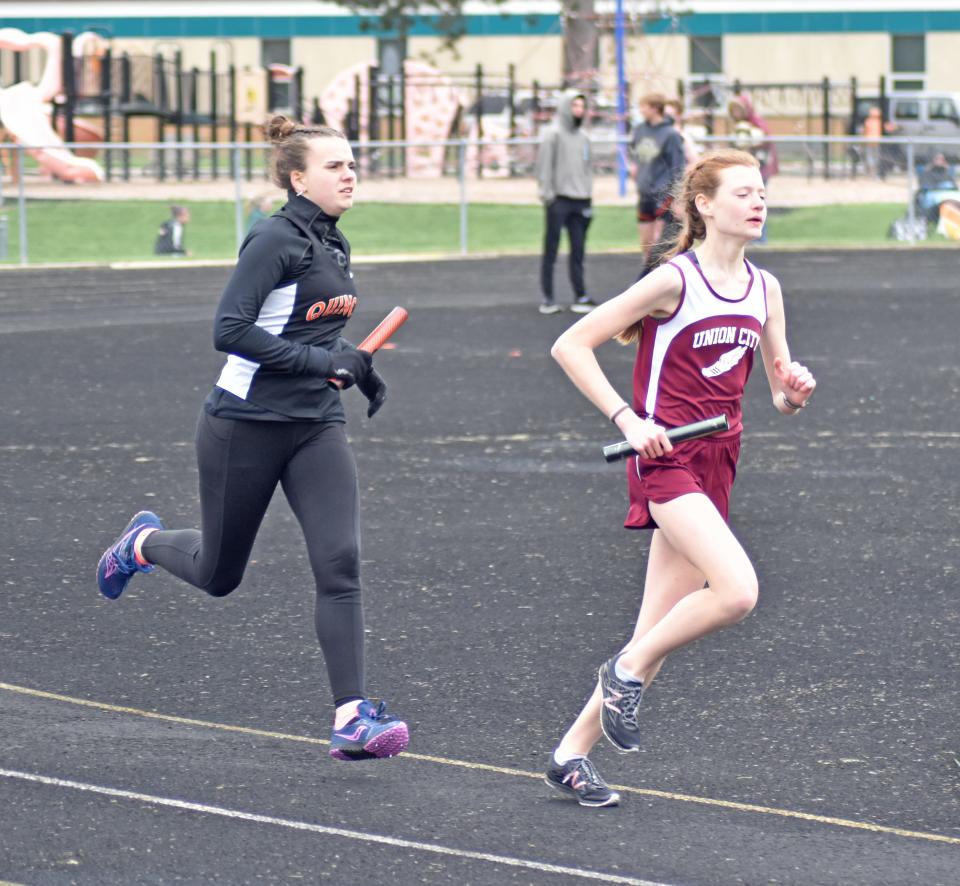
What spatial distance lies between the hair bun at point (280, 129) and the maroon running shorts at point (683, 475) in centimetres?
143

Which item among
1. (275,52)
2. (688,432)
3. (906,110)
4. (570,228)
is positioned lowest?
(688,432)

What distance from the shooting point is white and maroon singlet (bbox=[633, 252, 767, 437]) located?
15.9 feet

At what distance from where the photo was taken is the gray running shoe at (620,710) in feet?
15.6

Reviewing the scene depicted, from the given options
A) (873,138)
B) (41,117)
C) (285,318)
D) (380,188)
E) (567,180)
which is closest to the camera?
(285,318)

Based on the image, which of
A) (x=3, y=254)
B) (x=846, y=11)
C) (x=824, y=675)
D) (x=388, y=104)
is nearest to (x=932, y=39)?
(x=846, y=11)

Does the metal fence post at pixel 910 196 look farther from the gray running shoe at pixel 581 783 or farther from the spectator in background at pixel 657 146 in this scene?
the gray running shoe at pixel 581 783

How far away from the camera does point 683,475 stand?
4.79 m

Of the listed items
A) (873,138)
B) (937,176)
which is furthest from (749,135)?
(873,138)

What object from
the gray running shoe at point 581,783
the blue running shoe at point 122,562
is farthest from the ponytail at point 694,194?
the blue running shoe at point 122,562

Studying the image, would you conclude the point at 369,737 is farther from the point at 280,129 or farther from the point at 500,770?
the point at 280,129

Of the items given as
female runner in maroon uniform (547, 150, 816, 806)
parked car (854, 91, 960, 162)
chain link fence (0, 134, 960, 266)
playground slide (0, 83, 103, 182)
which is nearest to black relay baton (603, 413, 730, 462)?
female runner in maroon uniform (547, 150, 816, 806)

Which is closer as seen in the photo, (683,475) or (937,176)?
(683,475)

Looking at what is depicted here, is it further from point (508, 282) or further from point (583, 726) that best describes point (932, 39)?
point (583, 726)

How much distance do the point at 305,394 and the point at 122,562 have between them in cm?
128
